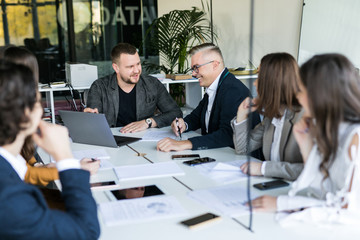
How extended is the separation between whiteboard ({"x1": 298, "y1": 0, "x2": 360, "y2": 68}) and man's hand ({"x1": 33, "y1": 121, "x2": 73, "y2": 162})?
448 centimetres

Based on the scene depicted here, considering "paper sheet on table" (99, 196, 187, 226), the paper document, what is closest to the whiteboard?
the paper document

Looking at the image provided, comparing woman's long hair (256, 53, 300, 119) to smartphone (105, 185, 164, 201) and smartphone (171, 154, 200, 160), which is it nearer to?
smartphone (171, 154, 200, 160)

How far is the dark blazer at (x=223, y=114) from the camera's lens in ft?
7.43

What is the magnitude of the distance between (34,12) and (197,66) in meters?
5.41

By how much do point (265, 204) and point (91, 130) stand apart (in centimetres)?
133

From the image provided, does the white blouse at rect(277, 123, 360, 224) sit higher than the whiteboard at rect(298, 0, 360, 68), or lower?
lower

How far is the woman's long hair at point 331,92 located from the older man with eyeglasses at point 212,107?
1.05 metres

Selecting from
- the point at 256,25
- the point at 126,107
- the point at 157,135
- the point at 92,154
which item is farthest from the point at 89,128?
the point at 256,25

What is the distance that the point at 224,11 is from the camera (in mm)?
6875

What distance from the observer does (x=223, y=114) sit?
250cm

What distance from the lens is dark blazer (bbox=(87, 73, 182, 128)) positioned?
3254 mm

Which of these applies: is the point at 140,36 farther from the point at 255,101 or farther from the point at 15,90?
the point at 15,90

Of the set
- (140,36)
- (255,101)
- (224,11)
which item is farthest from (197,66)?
(140,36)

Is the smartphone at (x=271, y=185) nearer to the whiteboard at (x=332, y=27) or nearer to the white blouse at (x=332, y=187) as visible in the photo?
the white blouse at (x=332, y=187)
